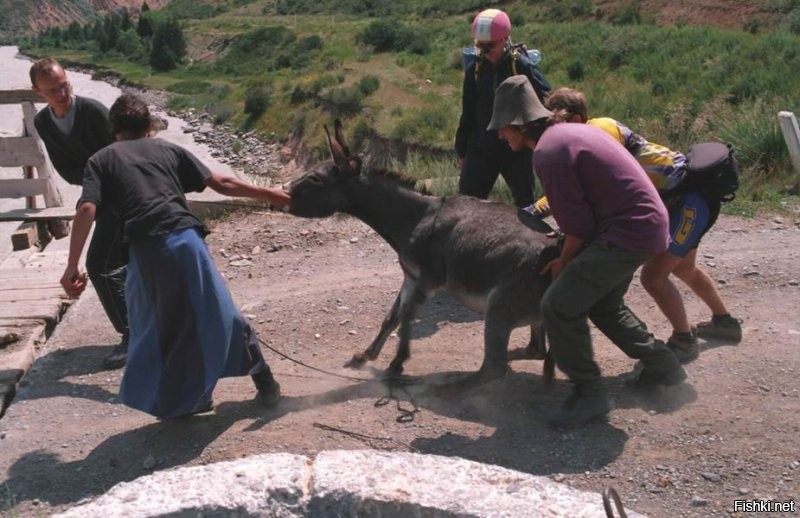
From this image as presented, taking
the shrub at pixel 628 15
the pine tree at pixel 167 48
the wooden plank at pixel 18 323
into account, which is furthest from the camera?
the pine tree at pixel 167 48

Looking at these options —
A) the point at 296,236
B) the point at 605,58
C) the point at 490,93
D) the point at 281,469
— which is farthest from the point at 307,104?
the point at 281,469

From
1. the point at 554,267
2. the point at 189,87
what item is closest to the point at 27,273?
the point at 554,267

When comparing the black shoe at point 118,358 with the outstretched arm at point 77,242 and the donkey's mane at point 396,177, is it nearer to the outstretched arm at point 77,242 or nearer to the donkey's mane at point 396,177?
the outstretched arm at point 77,242

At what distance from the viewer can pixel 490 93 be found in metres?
6.90

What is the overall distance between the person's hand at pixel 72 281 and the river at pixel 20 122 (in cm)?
576

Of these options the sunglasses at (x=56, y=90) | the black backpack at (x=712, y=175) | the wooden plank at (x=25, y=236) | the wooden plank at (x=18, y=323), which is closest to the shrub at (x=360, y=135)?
the wooden plank at (x=25, y=236)

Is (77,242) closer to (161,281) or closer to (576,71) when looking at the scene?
(161,281)

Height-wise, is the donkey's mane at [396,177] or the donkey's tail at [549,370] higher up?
the donkey's mane at [396,177]

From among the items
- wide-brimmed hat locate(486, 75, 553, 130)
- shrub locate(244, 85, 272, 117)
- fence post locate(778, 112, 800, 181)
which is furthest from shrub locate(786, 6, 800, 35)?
wide-brimmed hat locate(486, 75, 553, 130)

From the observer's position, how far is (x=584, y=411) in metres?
5.32

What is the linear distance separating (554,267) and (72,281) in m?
3.15

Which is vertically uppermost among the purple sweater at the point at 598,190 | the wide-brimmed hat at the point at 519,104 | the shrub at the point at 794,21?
the wide-brimmed hat at the point at 519,104

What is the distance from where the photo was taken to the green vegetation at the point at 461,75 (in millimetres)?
15438

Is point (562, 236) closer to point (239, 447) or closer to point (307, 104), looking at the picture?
point (239, 447)
